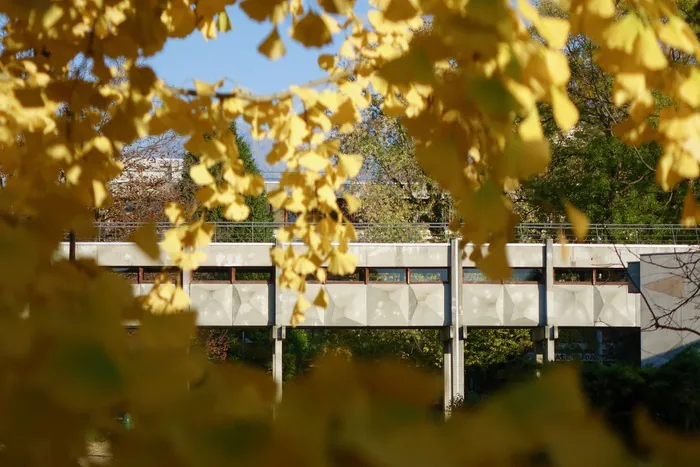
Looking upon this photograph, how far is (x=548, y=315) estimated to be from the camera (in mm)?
9164

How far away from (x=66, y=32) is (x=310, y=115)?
493mm

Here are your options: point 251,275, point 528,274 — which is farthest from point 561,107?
point 251,275

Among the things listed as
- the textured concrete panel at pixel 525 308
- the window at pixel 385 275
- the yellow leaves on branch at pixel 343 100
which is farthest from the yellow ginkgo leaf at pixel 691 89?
the window at pixel 385 275

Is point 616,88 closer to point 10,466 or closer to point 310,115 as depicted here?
point 10,466

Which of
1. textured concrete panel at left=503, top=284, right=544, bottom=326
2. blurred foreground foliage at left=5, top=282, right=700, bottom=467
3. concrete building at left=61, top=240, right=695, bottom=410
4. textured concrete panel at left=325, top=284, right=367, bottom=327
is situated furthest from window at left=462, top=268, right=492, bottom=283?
blurred foreground foliage at left=5, top=282, right=700, bottom=467

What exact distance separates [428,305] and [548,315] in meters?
1.42

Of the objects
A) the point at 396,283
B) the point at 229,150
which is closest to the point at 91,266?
the point at 229,150

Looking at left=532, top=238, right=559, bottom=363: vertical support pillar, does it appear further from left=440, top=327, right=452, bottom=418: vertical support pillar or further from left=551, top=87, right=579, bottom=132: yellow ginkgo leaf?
left=551, top=87, right=579, bottom=132: yellow ginkgo leaf

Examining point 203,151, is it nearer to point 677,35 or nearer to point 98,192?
point 98,192

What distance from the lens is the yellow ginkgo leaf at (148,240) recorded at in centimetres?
52

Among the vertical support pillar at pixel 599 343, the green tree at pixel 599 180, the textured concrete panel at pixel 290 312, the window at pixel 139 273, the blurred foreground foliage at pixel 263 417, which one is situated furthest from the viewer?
the green tree at pixel 599 180

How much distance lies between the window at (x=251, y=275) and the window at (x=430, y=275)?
182 cm

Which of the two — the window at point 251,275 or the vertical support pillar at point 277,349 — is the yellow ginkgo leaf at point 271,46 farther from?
the window at point 251,275

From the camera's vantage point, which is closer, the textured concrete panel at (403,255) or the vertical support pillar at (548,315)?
the vertical support pillar at (548,315)
